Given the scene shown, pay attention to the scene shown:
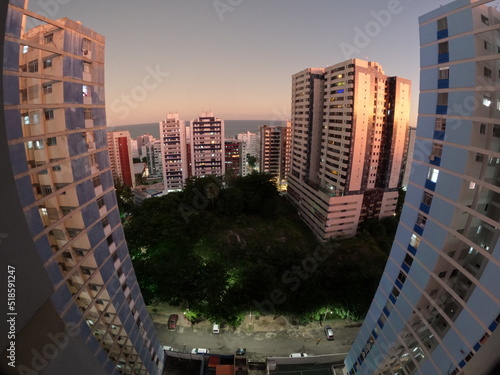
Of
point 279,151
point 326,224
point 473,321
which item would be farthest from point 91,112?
point 279,151

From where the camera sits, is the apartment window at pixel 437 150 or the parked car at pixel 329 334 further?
the parked car at pixel 329 334

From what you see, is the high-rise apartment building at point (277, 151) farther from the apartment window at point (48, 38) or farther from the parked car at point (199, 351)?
the apartment window at point (48, 38)

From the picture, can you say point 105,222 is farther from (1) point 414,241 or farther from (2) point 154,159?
(2) point 154,159

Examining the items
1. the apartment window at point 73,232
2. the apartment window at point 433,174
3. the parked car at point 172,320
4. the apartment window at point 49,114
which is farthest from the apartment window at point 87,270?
the apartment window at point 433,174

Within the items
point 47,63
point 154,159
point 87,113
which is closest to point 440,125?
point 87,113

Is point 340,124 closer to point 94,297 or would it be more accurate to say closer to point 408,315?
point 408,315

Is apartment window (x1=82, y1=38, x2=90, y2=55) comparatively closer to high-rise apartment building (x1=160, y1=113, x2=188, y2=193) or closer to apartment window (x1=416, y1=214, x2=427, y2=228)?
apartment window (x1=416, y1=214, x2=427, y2=228)

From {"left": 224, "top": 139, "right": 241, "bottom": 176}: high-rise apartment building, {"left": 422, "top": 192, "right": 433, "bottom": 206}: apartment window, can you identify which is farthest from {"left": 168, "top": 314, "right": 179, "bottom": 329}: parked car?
{"left": 224, "top": 139, "right": 241, "bottom": 176}: high-rise apartment building
